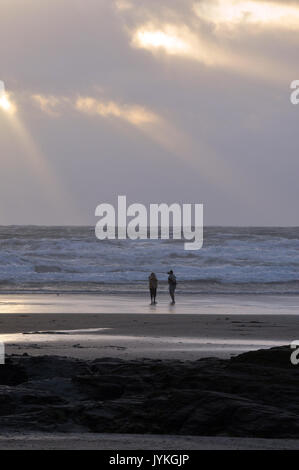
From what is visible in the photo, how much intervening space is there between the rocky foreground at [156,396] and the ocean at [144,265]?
24.6 meters

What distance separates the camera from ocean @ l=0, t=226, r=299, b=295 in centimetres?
3894

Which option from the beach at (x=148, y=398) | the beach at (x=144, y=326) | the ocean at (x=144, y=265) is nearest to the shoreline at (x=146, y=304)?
the beach at (x=144, y=326)

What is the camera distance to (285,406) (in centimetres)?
830

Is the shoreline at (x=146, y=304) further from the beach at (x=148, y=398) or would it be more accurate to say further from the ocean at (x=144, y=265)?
the beach at (x=148, y=398)

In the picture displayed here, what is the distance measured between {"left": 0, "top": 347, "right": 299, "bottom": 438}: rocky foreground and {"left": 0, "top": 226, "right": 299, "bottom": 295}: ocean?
2464cm

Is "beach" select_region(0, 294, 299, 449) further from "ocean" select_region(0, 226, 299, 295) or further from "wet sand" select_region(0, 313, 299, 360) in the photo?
"ocean" select_region(0, 226, 299, 295)

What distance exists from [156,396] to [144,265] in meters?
42.7

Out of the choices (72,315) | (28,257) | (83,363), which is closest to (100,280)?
(28,257)

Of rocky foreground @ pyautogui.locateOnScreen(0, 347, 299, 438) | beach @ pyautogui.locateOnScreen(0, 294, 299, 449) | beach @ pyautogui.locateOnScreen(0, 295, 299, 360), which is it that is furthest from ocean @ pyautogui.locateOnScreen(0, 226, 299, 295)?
rocky foreground @ pyautogui.locateOnScreen(0, 347, 299, 438)

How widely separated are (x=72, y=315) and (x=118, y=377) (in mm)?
13425

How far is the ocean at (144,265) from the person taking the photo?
38938 millimetres

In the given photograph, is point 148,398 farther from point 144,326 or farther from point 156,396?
point 144,326

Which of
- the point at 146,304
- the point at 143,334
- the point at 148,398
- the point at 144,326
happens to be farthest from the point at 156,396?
the point at 146,304

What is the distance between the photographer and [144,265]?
51.4 metres
